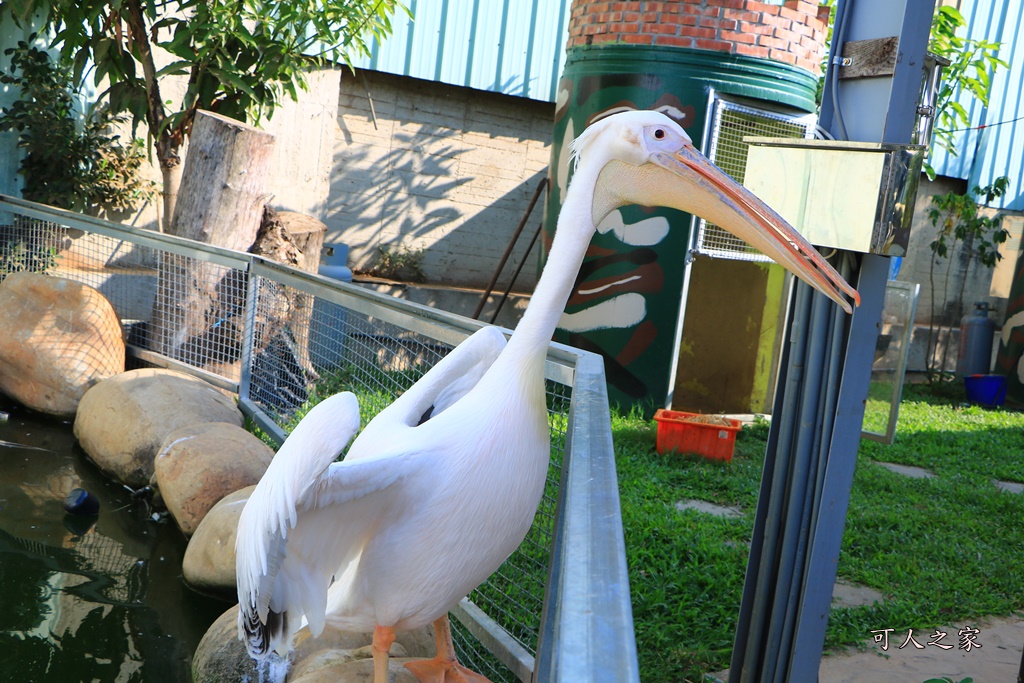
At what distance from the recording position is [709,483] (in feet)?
17.4

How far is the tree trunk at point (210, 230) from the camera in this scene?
212 inches

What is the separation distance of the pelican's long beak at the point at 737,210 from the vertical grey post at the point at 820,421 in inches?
25.7

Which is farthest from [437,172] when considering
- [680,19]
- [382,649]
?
[382,649]

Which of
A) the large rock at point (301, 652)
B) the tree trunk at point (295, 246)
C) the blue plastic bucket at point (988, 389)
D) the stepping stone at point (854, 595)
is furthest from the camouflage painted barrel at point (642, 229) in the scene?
the blue plastic bucket at point (988, 389)

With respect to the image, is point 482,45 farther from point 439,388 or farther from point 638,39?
point 439,388

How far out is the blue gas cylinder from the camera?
402 inches

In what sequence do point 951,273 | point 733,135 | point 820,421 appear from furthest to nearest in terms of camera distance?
1. point 951,273
2. point 733,135
3. point 820,421

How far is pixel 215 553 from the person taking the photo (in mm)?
3484

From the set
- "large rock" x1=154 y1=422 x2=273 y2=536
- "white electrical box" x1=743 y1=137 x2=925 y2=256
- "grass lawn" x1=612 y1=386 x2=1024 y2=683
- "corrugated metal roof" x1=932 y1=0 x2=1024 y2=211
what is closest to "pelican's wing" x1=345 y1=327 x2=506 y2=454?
"white electrical box" x1=743 y1=137 x2=925 y2=256

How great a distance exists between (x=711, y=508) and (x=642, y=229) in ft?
7.64

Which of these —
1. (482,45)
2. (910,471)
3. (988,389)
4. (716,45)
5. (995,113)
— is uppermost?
(995,113)

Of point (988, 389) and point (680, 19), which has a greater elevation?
point (680, 19)

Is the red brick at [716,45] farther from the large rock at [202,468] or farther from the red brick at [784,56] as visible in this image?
the large rock at [202,468]

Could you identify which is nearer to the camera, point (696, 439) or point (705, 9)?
point (696, 439)
